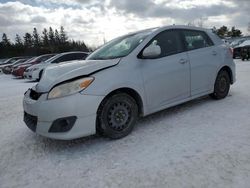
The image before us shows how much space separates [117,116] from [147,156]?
801mm

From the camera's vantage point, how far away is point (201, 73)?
4715mm

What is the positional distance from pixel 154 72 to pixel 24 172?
89.7 inches

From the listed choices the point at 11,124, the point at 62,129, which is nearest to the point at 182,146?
the point at 62,129

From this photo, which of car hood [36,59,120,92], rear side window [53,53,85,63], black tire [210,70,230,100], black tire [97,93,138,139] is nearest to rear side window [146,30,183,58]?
car hood [36,59,120,92]

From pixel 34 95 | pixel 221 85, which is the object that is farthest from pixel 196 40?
pixel 34 95

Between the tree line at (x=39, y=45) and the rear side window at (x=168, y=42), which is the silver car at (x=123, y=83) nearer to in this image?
the rear side window at (x=168, y=42)

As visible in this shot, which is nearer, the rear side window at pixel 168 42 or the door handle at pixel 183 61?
the rear side window at pixel 168 42

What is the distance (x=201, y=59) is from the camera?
186 inches

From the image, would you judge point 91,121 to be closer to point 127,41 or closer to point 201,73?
point 127,41

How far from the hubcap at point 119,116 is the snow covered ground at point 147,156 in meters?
0.21

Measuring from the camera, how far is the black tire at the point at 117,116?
3.42 m

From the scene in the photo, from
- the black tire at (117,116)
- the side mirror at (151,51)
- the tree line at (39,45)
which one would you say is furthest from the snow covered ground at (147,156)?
the tree line at (39,45)

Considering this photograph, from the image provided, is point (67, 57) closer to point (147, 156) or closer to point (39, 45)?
point (147, 156)

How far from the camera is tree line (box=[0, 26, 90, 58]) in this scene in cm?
5825
